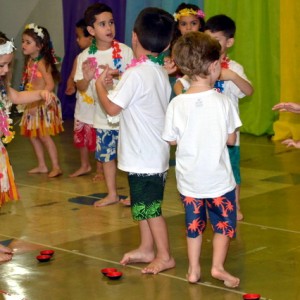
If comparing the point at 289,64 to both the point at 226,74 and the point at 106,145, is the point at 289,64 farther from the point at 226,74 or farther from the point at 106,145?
the point at 226,74

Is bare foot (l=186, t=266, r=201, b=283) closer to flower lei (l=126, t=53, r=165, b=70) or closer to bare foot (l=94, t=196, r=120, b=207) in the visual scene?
flower lei (l=126, t=53, r=165, b=70)

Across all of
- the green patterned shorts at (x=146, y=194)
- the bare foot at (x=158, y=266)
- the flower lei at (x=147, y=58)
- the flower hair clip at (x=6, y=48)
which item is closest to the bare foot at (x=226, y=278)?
the bare foot at (x=158, y=266)

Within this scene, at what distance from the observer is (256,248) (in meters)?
4.32

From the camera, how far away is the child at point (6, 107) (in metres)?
4.30

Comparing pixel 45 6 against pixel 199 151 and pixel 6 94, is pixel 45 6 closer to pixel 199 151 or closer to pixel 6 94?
pixel 6 94

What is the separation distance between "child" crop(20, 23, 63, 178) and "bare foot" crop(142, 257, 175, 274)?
9.62 feet

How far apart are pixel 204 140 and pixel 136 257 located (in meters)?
0.83

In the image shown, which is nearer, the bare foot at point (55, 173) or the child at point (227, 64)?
the child at point (227, 64)

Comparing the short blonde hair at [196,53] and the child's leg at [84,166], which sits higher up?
the short blonde hair at [196,53]

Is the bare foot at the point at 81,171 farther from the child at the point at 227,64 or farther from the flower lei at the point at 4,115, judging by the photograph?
the flower lei at the point at 4,115

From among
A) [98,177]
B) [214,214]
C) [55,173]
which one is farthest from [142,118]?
[55,173]

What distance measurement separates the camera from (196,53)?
3.70 metres

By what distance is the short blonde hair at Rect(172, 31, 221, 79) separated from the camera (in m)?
3.70

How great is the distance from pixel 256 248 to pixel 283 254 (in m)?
0.18
